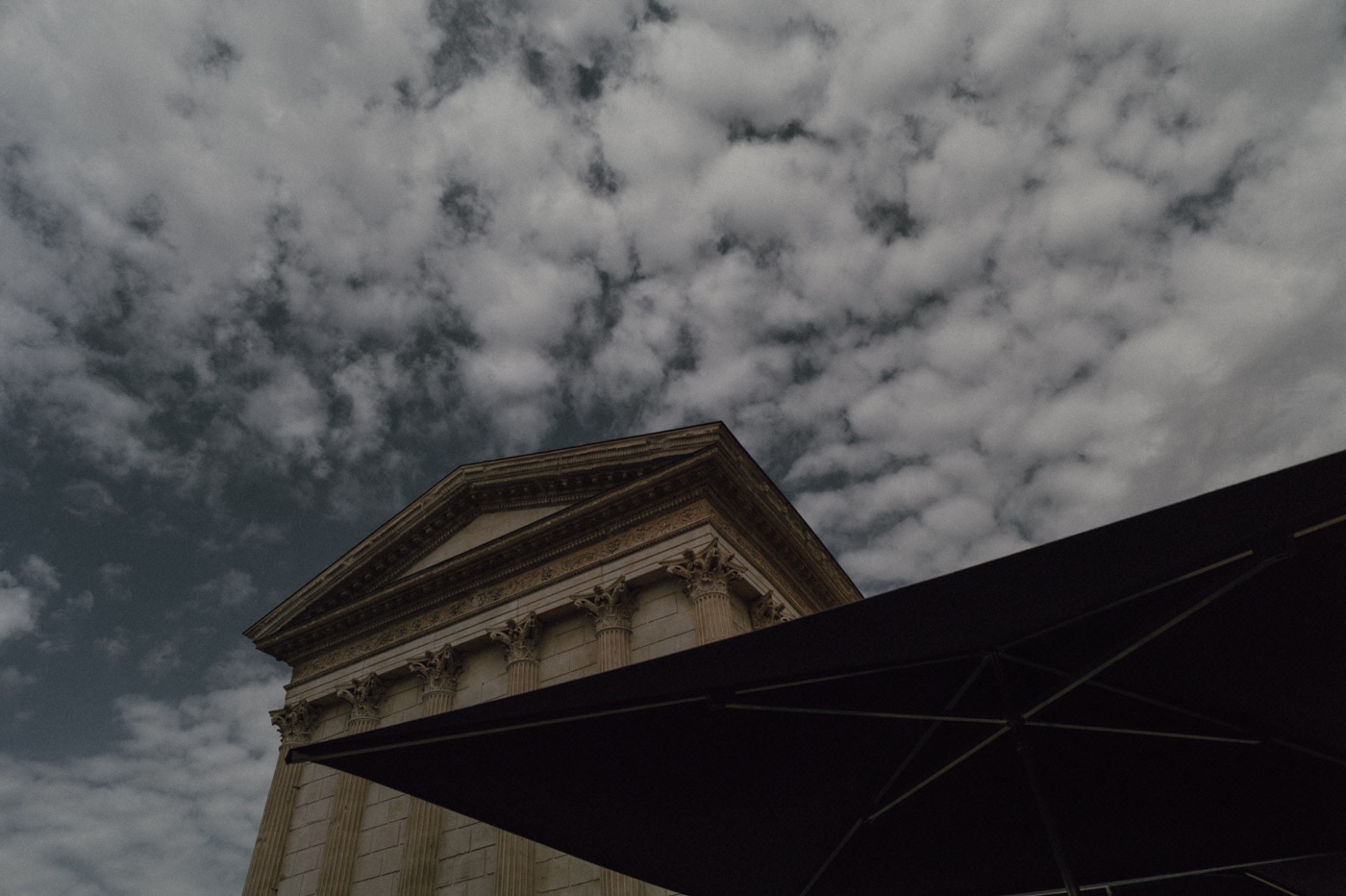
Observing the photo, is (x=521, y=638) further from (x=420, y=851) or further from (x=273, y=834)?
(x=273, y=834)

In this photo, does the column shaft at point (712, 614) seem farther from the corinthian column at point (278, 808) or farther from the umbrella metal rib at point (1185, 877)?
the corinthian column at point (278, 808)

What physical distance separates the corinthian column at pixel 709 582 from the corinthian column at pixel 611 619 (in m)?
1.16

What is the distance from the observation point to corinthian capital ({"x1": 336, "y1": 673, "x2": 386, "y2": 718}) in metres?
19.6

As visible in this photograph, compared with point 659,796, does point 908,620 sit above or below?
above

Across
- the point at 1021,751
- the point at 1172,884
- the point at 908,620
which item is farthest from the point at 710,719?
A: the point at 1172,884

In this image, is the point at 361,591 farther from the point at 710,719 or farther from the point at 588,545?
the point at 710,719

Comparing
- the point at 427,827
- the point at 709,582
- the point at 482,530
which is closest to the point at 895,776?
the point at 709,582

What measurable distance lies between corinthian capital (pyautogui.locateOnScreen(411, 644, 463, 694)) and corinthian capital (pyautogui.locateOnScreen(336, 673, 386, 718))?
5.38 feet

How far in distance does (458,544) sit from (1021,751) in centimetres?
1772

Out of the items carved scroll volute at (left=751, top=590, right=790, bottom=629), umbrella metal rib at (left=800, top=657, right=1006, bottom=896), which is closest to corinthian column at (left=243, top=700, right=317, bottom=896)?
carved scroll volute at (left=751, top=590, right=790, bottom=629)

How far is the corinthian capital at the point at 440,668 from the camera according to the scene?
18513mm

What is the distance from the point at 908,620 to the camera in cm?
436

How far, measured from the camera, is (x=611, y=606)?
16.5 m

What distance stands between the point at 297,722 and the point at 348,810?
3906 millimetres
